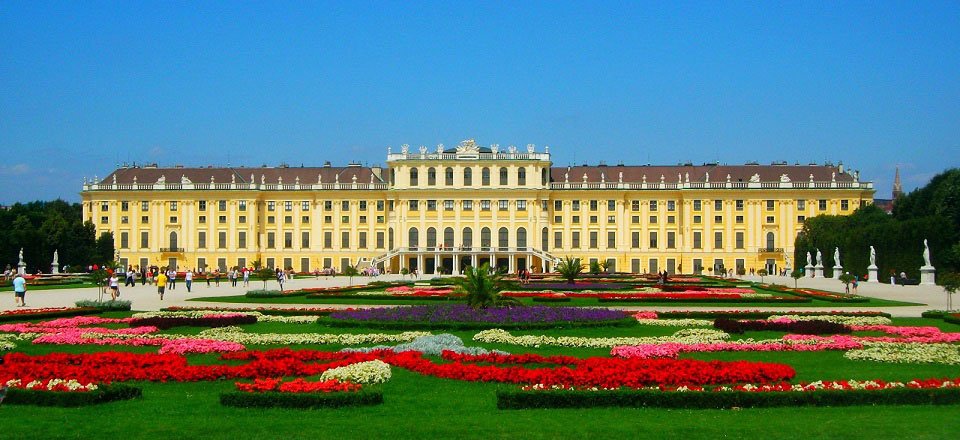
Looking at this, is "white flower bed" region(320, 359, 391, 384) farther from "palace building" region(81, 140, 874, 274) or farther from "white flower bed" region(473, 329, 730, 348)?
"palace building" region(81, 140, 874, 274)

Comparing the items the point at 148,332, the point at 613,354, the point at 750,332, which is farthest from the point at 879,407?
the point at 148,332

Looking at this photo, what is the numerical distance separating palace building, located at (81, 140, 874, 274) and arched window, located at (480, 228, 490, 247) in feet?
0.36

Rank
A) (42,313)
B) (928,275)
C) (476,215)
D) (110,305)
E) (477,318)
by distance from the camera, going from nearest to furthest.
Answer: (477,318) → (42,313) → (110,305) → (928,275) → (476,215)

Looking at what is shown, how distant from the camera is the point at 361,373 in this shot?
11555 mm

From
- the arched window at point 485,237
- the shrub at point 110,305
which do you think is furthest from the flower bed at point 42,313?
the arched window at point 485,237

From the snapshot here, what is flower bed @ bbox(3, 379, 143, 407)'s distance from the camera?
32.8ft

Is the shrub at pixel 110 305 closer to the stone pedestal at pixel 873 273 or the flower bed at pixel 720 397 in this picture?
the flower bed at pixel 720 397

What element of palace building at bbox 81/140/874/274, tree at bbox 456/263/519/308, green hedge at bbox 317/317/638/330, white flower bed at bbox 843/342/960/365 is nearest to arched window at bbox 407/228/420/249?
A: palace building at bbox 81/140/874/274

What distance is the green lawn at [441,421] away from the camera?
8750 millimetres

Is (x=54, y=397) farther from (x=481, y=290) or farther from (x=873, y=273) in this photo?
(x=873, y=273)

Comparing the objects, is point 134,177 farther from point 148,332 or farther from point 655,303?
point 148,332

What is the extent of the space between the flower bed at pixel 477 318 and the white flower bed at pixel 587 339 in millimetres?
1630

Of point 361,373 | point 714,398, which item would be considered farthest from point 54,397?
point 714,398

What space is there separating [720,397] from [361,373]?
407 cm
